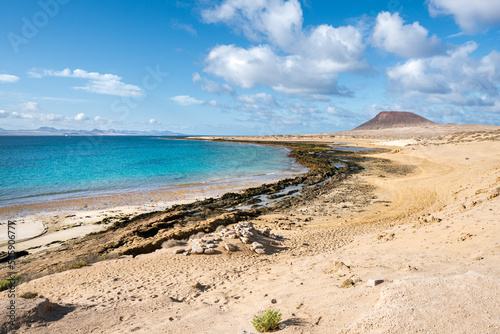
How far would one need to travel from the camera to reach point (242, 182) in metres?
30.8

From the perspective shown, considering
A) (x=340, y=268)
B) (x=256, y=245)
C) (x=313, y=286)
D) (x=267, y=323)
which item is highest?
(x=267, y=323)

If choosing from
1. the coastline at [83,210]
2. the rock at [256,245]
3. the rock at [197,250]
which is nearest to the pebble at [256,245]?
the rock at [256,245]

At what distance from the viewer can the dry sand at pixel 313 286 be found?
4867 millimetres

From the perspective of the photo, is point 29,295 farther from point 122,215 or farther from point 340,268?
point 122,215

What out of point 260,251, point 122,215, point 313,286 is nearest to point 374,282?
point 313,286

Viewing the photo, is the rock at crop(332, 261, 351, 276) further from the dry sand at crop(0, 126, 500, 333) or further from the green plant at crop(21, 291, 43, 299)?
the green plant at crop(21, 291, 43, 299)

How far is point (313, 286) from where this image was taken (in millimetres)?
7254

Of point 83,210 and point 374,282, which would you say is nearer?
point 374,282

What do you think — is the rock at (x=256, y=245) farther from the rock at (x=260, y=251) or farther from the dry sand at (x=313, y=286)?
the dry sand at (x=313, y=286)

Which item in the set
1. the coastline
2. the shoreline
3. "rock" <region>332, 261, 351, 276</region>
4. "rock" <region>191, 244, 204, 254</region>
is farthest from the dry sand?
the coastline

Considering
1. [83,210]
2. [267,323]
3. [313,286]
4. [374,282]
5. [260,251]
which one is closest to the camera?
[267,323]

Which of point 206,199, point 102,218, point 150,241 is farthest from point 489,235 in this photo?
point 102,218

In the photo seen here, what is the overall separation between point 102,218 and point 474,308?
1861cm

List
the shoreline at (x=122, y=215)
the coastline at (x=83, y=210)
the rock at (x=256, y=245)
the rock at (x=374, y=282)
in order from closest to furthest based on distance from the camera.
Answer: the rock at (x=374, y=282) < the rock at (x=256, y=245) < the shoreline at (x=122, y=215) < the coastline at (x=83, y=210)
